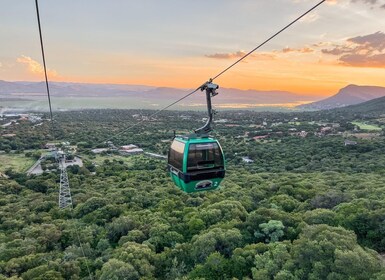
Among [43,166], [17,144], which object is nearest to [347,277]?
[43,166]

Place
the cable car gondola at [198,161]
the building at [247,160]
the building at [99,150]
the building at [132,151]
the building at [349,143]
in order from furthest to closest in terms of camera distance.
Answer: the building at [99,150], the building at [132,151], the building at [349,143], the building at [247,160], the cable car gondola at [198,161]

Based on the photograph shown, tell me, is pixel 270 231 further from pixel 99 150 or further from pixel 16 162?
pixel 99 150

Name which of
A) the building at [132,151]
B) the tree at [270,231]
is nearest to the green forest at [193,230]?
the tree at [270,231]

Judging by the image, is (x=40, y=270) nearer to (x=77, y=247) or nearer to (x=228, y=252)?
(x=77, y=247)

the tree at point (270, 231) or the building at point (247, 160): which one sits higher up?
the tree at point (270, 231)

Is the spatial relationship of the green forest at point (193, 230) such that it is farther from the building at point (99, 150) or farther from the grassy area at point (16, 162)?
the building at point (99, 150)

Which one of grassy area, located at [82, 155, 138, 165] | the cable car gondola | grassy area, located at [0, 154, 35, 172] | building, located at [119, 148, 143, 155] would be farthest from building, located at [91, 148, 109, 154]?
the cable car gondola
